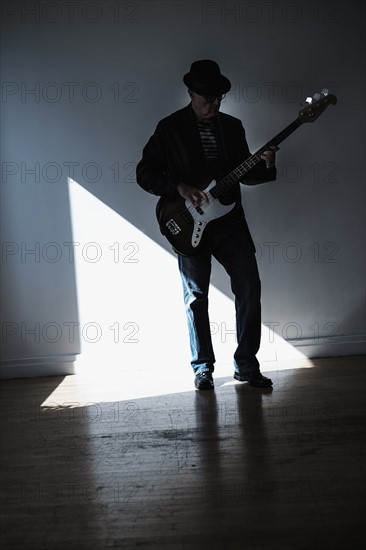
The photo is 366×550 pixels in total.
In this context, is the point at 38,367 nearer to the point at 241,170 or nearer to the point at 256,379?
the point at 256,379

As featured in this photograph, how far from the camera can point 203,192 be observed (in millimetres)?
3432

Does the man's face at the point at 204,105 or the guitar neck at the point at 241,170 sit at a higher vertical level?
the man's face at the point at 204,105

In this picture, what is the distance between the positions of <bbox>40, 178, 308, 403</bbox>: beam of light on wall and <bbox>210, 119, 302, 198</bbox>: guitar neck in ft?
2.56

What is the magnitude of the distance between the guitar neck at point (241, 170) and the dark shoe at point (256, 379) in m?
0.88

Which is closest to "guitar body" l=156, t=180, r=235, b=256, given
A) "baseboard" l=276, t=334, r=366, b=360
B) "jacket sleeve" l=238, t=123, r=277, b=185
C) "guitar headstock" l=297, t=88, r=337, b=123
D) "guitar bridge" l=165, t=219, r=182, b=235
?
"guitar bridge" l=165, t=219, r=182, b=235

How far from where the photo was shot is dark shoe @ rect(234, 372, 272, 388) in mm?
3428

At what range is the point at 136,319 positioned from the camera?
411 cm

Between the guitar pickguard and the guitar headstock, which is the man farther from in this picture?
the guitar headstock

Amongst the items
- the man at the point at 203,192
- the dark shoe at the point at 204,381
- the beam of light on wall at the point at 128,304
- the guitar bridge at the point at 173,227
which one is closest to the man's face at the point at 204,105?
the man at the point at 203,192

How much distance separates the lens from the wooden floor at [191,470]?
1.78 metres

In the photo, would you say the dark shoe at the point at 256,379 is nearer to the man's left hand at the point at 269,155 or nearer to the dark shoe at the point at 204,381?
the dark shoe at the point at 204,381

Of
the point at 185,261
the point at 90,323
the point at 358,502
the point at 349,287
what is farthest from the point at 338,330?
the point at 358,502

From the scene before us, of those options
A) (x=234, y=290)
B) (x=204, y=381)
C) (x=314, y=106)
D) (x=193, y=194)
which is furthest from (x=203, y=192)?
(x=204, y=381)

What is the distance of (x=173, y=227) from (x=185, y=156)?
0.35m
